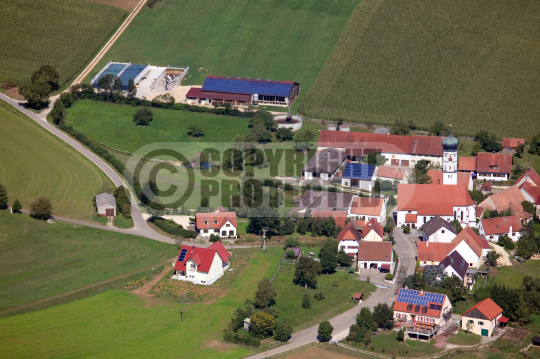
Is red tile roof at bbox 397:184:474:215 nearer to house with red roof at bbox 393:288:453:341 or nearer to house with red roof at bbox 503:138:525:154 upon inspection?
house with red roof at bbox 393:288:453:341

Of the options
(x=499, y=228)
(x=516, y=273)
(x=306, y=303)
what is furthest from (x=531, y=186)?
(x=306, y=303)

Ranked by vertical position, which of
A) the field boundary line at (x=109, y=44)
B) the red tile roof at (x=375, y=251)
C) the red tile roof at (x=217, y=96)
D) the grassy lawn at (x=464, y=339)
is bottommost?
the grassy lawn at (x=464, y=339)

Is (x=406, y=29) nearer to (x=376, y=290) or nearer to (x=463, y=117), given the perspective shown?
(x=463, y=117)

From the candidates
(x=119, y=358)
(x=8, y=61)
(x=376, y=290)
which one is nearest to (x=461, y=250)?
(x=376, y=290)

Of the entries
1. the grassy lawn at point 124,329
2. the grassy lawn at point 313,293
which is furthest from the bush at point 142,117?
the grassy lawn at point 124,329

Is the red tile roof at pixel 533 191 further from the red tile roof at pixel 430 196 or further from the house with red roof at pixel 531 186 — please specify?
the red tile roof at pixel 430 196
